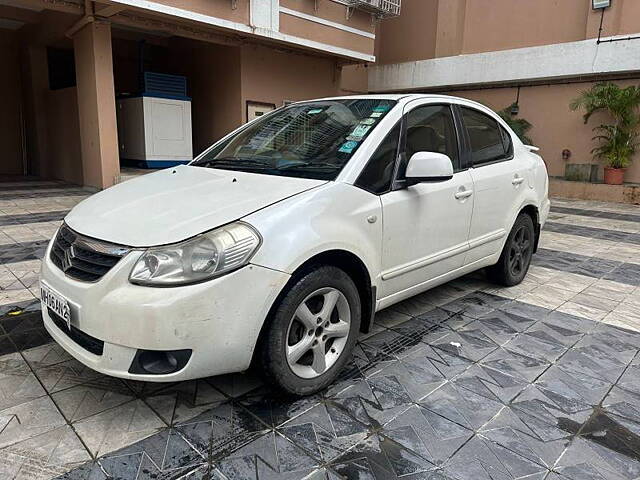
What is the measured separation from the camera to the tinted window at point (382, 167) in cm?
269

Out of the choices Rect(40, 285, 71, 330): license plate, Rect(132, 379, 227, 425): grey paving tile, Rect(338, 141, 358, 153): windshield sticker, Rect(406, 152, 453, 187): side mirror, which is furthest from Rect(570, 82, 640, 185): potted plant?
Rect(40, 285, 71, 330): license plate

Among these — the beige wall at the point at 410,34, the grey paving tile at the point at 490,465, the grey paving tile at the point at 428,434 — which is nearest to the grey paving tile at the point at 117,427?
the grey paving tile at the point at 428,434

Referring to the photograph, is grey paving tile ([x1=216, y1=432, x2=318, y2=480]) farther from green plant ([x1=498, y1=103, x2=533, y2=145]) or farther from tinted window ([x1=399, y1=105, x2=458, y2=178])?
green plant ([x1=498, y1=103, x2=533, y2=145])

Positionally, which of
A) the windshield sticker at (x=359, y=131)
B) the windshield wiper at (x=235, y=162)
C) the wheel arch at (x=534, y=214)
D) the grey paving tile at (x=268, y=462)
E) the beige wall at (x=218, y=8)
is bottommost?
the grey paving tile at (x=268, y=462)

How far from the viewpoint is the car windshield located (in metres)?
2.76

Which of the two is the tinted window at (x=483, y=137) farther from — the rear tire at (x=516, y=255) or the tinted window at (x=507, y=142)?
the rear tire at (x=516, y=255)

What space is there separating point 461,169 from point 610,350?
1.56 meters

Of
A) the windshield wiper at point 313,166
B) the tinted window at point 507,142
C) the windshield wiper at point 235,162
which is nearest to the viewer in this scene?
the windshield wiper at point 313,166

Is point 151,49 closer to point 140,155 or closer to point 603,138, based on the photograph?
point 140,155

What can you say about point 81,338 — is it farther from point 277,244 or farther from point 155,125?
point 155,125

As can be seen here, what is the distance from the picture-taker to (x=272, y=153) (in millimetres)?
3053

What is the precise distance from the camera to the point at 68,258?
2283mm

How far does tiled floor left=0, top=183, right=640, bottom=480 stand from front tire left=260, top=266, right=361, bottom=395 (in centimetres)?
15

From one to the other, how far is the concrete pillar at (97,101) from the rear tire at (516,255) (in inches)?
293
